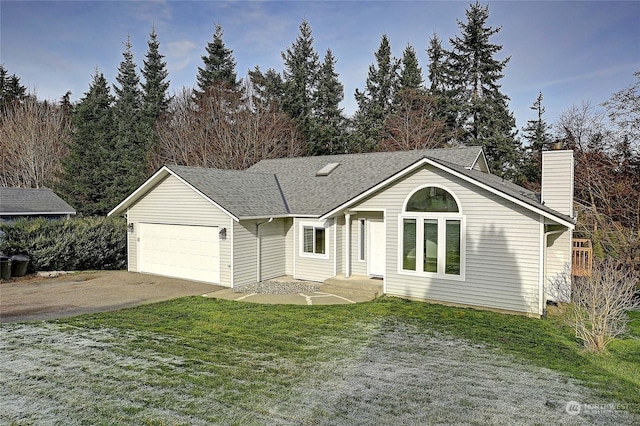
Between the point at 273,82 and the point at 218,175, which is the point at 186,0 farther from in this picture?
the point at 273,82

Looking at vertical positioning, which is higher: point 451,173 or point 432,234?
point 451,173

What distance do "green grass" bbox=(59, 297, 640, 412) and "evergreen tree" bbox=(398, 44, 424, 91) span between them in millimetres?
27468

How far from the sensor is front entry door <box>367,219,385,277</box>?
14086 mm

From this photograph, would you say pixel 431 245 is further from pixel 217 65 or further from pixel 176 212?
pixel 217 65

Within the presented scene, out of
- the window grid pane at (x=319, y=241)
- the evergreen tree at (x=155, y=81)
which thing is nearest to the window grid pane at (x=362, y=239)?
the window grid pane at (x=319, y=241)

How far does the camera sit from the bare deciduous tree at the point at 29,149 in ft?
110

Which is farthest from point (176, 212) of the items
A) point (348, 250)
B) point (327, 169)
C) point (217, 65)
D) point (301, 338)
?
point (217, 65)

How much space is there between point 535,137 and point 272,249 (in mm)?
26934

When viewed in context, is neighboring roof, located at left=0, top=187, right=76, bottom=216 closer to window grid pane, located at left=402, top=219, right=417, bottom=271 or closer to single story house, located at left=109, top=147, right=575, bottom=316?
single story house, located at left=109, top=147, right=575, bottom=316

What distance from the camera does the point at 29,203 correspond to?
78.0 ft

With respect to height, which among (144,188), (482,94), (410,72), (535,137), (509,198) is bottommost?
(509,198)

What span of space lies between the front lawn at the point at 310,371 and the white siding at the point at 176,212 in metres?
4.02

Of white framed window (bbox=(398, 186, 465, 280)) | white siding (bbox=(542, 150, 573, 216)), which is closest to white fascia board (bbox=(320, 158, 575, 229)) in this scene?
white framed window (bbox=(398, 186, 465, 280))

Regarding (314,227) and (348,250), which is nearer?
(348,250)
